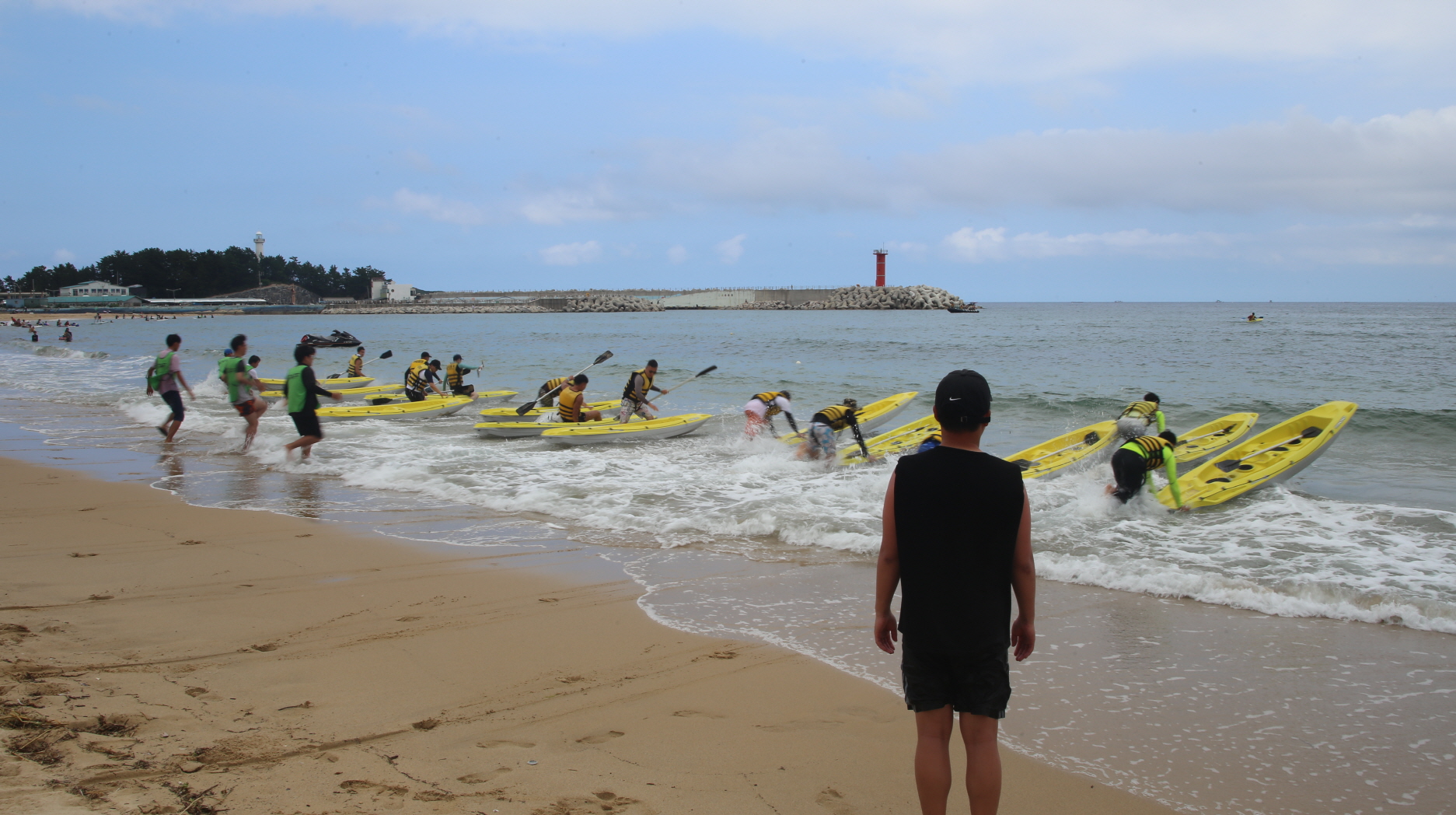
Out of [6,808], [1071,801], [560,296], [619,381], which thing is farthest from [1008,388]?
[560,296]

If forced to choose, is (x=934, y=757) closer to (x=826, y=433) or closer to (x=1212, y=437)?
(x=826, y=433)

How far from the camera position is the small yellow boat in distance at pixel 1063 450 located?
395 inches

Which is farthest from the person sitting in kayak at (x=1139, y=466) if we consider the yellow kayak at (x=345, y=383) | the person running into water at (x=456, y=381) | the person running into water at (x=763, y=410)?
the yellow kayak at (x=345, y=383)

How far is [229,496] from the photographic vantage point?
332 inches

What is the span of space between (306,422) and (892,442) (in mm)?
7689

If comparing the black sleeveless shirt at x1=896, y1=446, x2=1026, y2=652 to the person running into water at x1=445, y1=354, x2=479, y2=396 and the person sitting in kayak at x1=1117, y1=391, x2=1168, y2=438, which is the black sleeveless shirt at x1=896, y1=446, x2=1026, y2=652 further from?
the person running into water at x1=445, y1=354, x2=479, y2=396

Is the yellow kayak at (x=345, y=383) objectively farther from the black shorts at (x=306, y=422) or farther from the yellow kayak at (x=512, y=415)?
the black shorts at (x=306, y=422)

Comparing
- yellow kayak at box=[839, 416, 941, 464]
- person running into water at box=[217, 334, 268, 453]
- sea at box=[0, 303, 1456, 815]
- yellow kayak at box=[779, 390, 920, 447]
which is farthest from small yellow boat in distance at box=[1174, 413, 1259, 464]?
person running into water at box=[217, 334, 268, 453]

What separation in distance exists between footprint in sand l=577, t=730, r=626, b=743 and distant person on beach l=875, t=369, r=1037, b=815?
1.36 meters

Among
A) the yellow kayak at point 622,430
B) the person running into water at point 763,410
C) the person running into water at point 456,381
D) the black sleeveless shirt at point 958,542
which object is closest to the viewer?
the black sleeveless shirt at point 958,542

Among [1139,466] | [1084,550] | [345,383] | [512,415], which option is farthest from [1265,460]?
[345,383]

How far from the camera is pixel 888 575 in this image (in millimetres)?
2564

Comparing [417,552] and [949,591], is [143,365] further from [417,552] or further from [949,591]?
[949,591]

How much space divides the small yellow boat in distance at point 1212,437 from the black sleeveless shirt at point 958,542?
30.7 ft
